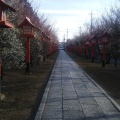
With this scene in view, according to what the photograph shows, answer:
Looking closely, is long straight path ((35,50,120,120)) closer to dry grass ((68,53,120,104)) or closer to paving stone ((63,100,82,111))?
paving stone ((63,100,82,111))

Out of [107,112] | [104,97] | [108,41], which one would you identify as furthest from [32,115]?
[108,41]

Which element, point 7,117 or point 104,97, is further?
point 104,97

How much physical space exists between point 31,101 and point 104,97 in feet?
8.23

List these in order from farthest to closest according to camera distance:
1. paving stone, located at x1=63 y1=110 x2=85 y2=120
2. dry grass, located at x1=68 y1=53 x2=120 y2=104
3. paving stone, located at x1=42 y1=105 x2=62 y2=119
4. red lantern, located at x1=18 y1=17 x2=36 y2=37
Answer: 1. red lantern, located at x1=18 y1=17 x2=36 y2=37
2. dry grass, located at x1=68 y1=53 x2=120 y2=104
3. paving stone, located at x1=42 y1=105 x2=62 y2=119
4. paving stone, located at x1=63 y1=110 x2=85 y2=120

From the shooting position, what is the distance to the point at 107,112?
8812mm

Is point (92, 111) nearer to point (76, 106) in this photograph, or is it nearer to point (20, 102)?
point (76, 106)

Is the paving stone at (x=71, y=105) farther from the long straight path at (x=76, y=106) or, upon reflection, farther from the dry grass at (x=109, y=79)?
the dry grass at (x=109, y=79)

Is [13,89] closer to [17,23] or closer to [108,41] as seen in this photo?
[17,23]

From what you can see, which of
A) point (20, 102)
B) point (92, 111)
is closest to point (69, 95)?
point (20, 102)

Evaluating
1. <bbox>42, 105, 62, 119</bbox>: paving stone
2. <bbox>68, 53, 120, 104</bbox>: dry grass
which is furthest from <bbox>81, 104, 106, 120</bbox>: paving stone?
<bbox>68, 53, 120, 104</bbox>: dry grass

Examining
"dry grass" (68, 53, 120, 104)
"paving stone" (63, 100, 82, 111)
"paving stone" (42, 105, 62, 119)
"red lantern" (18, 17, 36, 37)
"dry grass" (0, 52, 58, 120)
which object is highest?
"red lantern" (18, 17, 36, 37)

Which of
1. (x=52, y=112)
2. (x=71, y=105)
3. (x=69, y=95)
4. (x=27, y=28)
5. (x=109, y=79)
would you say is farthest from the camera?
(x=27, y=28)

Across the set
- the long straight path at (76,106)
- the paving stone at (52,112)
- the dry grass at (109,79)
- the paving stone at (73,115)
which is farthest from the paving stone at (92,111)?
the dry grass at (109,79)

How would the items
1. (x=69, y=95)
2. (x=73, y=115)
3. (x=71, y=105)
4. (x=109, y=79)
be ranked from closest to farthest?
(x=73, y=115) < (x=71, y=105) < (x=69, y=95) < (x=109, y=79)
